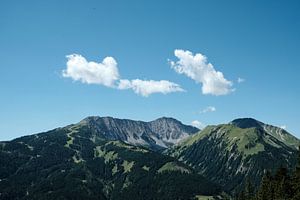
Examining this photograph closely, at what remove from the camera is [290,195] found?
10244 centimetres

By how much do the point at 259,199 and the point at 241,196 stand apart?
3260cm

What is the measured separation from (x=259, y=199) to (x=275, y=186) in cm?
748

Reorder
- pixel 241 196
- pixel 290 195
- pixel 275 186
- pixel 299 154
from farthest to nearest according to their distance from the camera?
pixel 241 196 → pixel 275 186 → pixel 290 195 → pixel 299 154

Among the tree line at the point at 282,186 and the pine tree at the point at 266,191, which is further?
the pine tree at the point at 266,191

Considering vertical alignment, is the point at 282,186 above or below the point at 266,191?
above

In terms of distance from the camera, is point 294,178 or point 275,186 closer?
point 294,178

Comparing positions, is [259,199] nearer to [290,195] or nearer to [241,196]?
[290,195]

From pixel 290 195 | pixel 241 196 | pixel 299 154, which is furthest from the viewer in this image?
pixel 241 196

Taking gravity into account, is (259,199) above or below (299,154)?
below

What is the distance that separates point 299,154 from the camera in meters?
95.4

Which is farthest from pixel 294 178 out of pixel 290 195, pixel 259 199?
pixel 259 199

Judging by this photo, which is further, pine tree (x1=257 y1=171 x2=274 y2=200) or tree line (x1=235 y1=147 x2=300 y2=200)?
pine tree (x1=257 y1=171 x2=274 y2=200)

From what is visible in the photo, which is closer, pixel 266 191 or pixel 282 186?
pixel 282 186

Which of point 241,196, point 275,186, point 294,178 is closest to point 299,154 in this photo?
point 294,178
